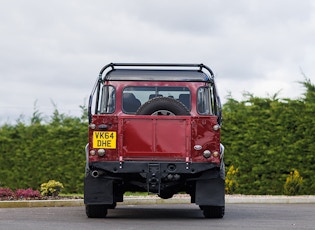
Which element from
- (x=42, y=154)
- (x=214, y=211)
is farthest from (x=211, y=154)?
(x=42, y=154)

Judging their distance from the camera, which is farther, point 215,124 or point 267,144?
point 267,144

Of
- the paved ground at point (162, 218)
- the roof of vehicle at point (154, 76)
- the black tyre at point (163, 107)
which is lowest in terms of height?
the paved ground at point (162, 218)

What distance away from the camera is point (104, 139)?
49.4 ft

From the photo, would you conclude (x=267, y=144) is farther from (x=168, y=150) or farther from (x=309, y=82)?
(x=168, y=150)

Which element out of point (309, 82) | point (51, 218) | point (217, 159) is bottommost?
point (51, 218)

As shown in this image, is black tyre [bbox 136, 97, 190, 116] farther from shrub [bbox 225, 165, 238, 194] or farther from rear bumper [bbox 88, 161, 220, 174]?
shrub [bbox 225, 165, 238, 194]

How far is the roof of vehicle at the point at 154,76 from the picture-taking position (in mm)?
16266

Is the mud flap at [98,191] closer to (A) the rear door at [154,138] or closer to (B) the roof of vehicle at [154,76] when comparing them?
(A) the rear door at [154,138]

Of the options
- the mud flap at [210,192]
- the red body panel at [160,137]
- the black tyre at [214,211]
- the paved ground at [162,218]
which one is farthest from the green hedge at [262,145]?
the red body panel at [160,137]

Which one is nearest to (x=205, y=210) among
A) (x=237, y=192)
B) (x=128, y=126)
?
(x=128, y=126)

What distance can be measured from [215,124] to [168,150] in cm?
98

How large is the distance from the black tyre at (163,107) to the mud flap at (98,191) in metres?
1.47

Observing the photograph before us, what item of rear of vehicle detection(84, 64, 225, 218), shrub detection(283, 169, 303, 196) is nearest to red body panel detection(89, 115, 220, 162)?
rear of vehicle detection(84, 64, 225, 218)

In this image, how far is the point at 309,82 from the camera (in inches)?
1106
